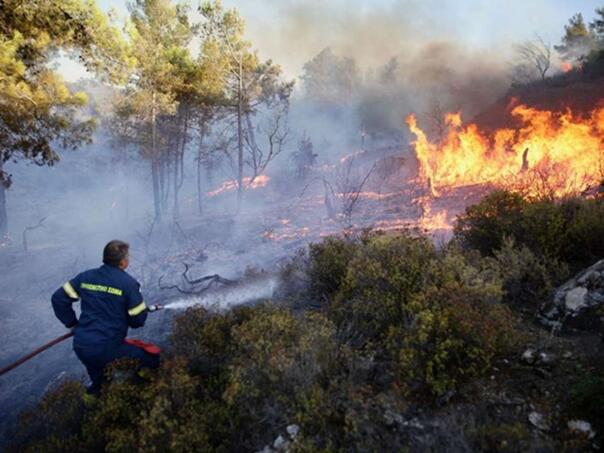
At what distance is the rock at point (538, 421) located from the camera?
311 cm

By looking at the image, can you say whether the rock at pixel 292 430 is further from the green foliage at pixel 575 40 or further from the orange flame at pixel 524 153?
the green foliage at pixel 575 40

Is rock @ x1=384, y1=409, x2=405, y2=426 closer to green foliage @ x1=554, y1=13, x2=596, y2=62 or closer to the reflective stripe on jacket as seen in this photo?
the reflective stripe on jacket

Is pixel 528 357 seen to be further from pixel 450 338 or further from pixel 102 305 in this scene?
pixel 102 305

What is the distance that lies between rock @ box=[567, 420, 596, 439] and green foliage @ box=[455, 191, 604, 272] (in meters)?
3.20

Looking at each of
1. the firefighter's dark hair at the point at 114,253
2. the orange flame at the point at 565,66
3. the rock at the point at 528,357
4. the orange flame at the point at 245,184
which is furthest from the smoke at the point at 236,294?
the orange flame at the point at 565,66

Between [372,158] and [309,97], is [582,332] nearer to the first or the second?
[372,158]

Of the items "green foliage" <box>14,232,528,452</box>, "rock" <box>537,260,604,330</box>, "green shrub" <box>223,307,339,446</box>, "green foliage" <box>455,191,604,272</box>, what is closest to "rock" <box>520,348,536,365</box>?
"green foliage" <box>14,232,528,452</box>

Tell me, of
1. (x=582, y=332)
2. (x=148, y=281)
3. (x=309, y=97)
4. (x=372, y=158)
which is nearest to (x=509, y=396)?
(x=582, y=332)

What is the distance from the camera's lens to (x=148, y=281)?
35.1ft

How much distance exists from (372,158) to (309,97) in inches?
A: 887

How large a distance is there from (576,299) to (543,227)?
201 cm

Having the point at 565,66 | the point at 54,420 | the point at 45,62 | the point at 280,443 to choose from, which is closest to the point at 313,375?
the point at 280,443

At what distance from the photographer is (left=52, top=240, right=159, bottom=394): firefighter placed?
14.6 feet

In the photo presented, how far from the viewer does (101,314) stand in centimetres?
448
